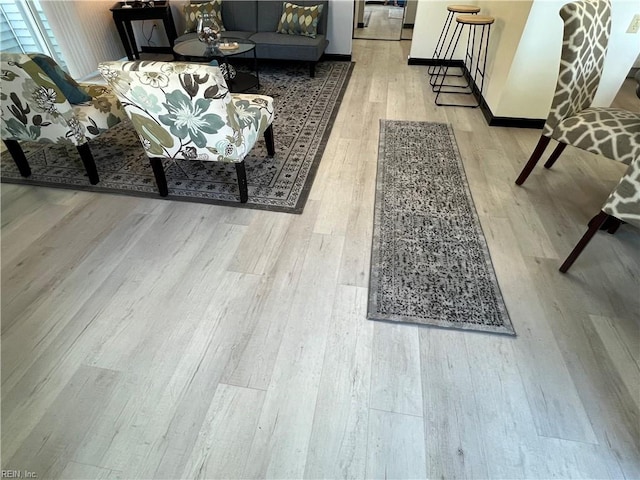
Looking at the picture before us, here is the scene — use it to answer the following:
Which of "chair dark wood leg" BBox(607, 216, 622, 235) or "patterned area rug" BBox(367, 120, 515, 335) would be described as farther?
"chair dark wood leg" BBox(607, 216, 622, 235)

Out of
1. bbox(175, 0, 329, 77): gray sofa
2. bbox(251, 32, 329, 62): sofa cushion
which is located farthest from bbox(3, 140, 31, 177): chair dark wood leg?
bbox(251, 32, 329, 62): sofa cushion

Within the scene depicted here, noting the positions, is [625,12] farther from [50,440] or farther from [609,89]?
[50,440]

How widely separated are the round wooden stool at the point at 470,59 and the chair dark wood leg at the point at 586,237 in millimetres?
2292

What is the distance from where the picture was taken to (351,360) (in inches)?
54.6

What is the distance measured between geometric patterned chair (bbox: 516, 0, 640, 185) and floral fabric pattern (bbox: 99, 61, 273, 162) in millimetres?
1810

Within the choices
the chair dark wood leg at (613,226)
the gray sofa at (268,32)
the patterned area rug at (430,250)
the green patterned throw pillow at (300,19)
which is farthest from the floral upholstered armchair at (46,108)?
the chair dark wood leg at (613,226)

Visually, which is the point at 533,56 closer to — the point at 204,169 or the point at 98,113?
the point at 204,169

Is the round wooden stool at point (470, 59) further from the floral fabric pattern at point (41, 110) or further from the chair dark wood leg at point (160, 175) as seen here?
the floral fabric pattern at point (41, 110)

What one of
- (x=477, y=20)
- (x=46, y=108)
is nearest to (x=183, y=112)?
(x=46, y=108)

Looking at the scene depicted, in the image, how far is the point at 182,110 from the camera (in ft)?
5.68

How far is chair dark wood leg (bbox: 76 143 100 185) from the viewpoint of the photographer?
2.21m

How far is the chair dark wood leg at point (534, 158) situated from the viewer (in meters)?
2.18

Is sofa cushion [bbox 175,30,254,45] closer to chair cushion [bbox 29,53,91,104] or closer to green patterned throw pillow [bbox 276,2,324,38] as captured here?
green patterned throw pillow [bbox 276,2,324,38]

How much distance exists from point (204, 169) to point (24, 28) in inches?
110
